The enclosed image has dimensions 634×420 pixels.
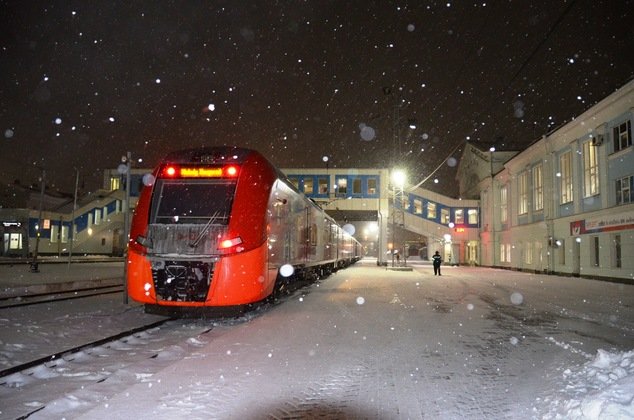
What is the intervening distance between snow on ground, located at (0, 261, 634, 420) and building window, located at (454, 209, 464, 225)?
39.4 metres

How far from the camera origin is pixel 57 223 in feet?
188

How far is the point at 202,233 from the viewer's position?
32.5ft

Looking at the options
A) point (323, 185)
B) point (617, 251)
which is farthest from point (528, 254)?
point (323, 185)

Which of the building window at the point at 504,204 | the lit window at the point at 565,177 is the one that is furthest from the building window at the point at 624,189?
the building window at the point at 504,204

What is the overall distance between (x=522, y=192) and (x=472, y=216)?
12768 mm

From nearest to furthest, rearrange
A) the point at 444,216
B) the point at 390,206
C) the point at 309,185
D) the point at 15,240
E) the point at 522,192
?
the point at 522,192 < the point at 390,206 < the point at 444,216 < the point at 15,240 < the point at 309,185

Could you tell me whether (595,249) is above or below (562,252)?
above

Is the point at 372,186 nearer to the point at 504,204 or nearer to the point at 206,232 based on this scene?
the point at 504,204

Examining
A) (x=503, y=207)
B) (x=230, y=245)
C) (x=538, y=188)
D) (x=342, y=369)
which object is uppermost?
(x=538, y=188)

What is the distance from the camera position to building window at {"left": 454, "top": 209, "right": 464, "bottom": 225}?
5000 centimetres

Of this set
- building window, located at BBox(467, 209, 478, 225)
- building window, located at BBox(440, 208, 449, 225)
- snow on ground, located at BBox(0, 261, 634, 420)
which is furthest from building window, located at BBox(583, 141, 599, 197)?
building window, located at BBox(440, 208, 449, 225)

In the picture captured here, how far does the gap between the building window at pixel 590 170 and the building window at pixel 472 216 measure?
2215cm

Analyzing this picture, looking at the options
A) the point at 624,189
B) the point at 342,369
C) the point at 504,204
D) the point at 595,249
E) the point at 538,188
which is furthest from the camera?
the point at 504,204

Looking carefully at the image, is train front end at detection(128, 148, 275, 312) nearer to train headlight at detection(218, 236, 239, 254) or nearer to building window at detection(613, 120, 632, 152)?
train headlight at detection(218, 236, 239, 254)
